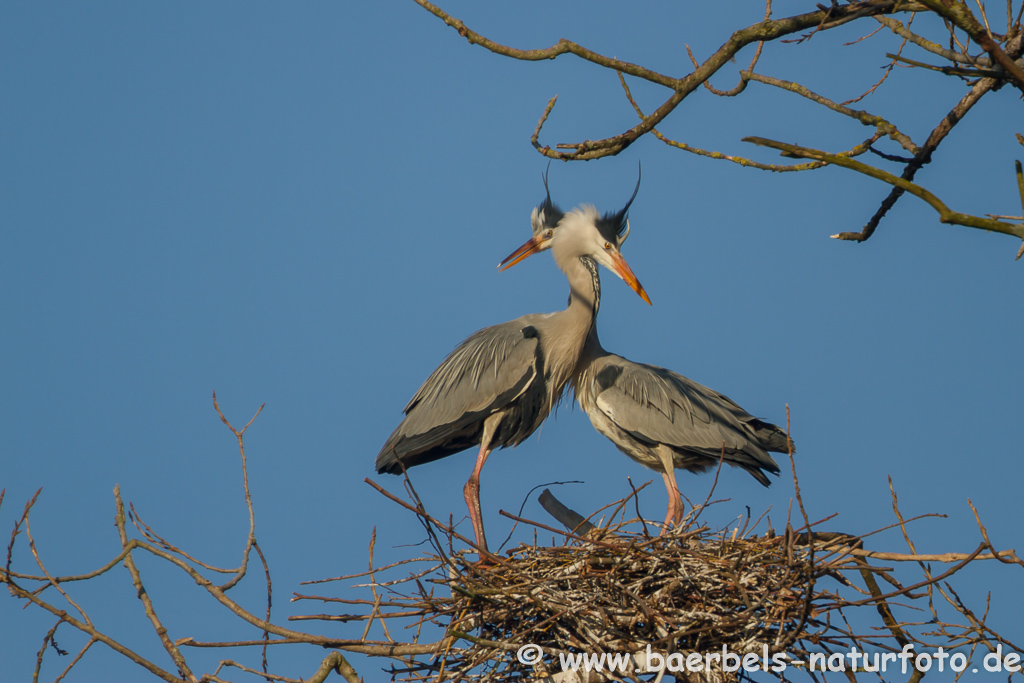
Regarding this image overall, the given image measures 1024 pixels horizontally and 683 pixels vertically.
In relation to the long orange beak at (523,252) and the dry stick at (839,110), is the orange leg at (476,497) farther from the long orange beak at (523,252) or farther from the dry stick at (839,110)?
the dry stick at (839,110)

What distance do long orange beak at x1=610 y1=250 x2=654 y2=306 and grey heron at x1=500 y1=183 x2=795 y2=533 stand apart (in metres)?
0.17

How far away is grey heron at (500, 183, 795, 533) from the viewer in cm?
693

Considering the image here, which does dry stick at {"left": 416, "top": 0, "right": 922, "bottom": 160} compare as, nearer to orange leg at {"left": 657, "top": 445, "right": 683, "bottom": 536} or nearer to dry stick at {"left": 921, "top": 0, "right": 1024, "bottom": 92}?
dry stick at {"left": 921, "top": 0, "right": 1024, "bottom": 92}

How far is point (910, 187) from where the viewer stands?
7.72 feet

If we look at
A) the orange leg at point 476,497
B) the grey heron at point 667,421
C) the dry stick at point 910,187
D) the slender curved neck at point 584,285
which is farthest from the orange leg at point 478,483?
the dry stick at point 910,187

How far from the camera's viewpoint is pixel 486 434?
21.8 ft

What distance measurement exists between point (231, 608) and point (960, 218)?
276 centimetres

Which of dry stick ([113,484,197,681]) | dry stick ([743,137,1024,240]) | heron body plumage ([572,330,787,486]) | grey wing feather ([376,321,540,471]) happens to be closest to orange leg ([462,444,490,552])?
grey wing feather ([376,321,540,471])

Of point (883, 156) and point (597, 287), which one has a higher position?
point (597, 287)

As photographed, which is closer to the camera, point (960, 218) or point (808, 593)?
point (960, 218)

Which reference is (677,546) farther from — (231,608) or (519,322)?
(519,322)

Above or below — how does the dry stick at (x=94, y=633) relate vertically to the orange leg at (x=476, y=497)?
below

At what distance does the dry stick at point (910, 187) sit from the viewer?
2.32m

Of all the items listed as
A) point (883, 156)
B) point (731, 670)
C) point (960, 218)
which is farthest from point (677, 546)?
point (960, 218)
